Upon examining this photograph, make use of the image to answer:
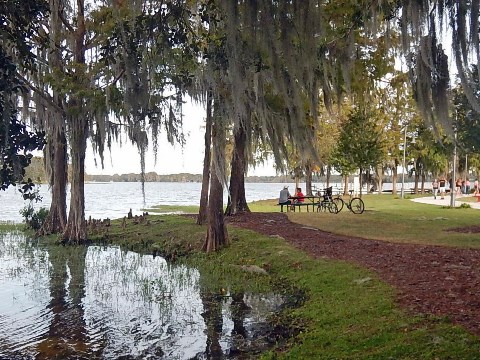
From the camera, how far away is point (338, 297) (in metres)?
7.79

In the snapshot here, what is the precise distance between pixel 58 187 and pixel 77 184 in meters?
3.53

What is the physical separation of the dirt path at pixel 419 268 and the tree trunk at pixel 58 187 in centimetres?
731

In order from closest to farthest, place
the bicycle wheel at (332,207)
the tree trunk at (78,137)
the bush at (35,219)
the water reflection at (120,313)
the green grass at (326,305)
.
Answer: the green grass at (326,305) < the water reflection at (120,313) < the tree trunk at (78,137) < the bush at (35,219) < the bicycle wheel at (332,207)

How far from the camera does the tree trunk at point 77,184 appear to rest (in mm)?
12477

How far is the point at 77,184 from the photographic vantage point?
1396 centimetres

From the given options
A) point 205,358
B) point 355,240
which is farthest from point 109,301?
point 355,240

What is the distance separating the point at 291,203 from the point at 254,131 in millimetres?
8678

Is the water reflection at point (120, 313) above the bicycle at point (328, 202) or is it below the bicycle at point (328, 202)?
below

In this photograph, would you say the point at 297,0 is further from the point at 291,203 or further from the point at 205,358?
the point at 291,203

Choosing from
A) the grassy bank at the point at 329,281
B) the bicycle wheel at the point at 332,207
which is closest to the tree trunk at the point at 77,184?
the grassy bank at the point at 329,281

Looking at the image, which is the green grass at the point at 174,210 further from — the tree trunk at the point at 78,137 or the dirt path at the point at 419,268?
the dirt path at the point at 419,268

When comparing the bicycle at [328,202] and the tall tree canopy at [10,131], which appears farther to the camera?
the bicycle at [328,202]

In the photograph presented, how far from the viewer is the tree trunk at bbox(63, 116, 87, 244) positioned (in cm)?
1248

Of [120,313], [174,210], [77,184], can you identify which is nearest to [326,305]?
[120,313]
